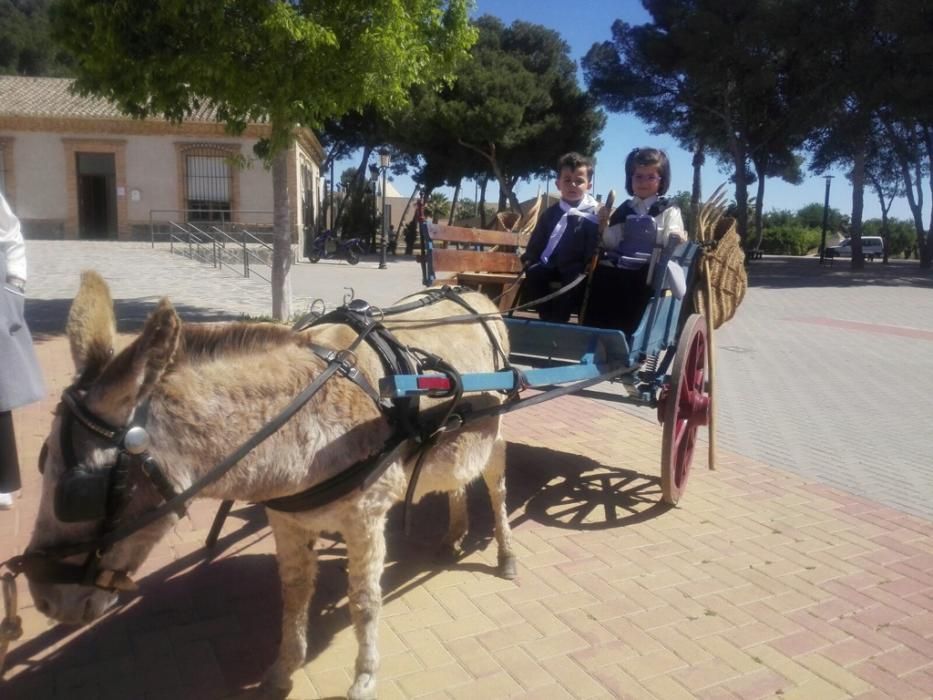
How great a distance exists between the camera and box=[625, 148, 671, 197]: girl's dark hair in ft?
15.4

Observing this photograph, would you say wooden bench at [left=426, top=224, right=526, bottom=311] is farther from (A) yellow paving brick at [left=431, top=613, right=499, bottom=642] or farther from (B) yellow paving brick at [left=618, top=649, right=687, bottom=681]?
(B) yellow paving brick at [left=618, top=649, right=687, bottom=681]

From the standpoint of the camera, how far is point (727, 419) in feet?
23.1

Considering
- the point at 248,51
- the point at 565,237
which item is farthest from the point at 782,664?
the point at 248,51

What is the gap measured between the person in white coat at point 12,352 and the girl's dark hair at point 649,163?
3621mm

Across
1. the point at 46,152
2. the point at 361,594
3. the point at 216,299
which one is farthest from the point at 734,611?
the point at 46,152

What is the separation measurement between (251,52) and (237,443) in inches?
281

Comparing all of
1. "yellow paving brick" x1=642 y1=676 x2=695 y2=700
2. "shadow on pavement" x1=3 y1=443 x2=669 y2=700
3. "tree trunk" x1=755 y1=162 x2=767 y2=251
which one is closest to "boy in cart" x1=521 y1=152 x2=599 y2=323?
"shadow on pavement" x1=3 y1=443 x2=669 y2=700

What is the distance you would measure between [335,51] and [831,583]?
23.2 ft

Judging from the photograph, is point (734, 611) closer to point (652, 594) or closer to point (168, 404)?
point (652, 594)

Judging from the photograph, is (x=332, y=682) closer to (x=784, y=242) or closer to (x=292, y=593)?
(x=292, y=593)

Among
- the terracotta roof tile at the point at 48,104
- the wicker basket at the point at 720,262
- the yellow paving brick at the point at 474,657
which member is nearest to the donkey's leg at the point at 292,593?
the yellow paving brick at the point at 474,657

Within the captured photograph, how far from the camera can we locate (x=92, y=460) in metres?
1.81

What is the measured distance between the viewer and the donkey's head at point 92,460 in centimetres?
178

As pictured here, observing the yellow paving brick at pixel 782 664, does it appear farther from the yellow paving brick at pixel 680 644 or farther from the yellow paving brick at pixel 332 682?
the yellow paving brick at pixel 332 682
